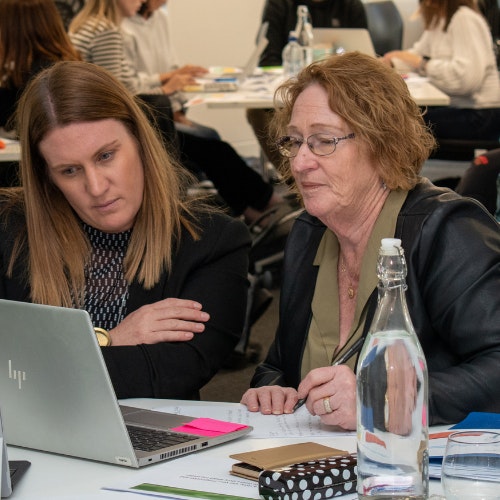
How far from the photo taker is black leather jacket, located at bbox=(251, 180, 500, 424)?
1.79 m

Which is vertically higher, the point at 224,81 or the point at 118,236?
the point at 118,236

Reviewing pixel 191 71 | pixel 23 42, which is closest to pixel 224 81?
pixel 191 71

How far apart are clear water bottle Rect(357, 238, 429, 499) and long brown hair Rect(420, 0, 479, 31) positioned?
193 inches

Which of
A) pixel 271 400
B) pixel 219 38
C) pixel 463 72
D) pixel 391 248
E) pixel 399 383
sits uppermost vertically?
pixel 391 248

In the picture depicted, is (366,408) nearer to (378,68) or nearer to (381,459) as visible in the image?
(381,459)

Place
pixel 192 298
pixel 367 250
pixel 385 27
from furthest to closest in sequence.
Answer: pixel 385 27 → pixel 192 298 → pixel 367 250

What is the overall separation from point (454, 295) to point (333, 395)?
0.34 metres

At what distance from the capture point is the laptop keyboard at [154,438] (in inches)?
62.2

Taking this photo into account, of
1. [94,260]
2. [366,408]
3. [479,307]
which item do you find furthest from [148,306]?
[366,408]

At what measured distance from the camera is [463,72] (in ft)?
18.7

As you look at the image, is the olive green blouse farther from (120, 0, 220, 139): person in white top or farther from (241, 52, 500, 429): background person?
(120, 0, 220, 139): person in white top

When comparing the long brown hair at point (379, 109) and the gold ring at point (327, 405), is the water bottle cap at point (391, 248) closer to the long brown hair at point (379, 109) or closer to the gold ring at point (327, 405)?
the gold ring at point (327, 405)

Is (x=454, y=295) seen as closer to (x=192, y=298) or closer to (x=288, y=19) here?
(x=192, y=298)

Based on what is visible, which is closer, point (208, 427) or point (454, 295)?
point (208, 427)
